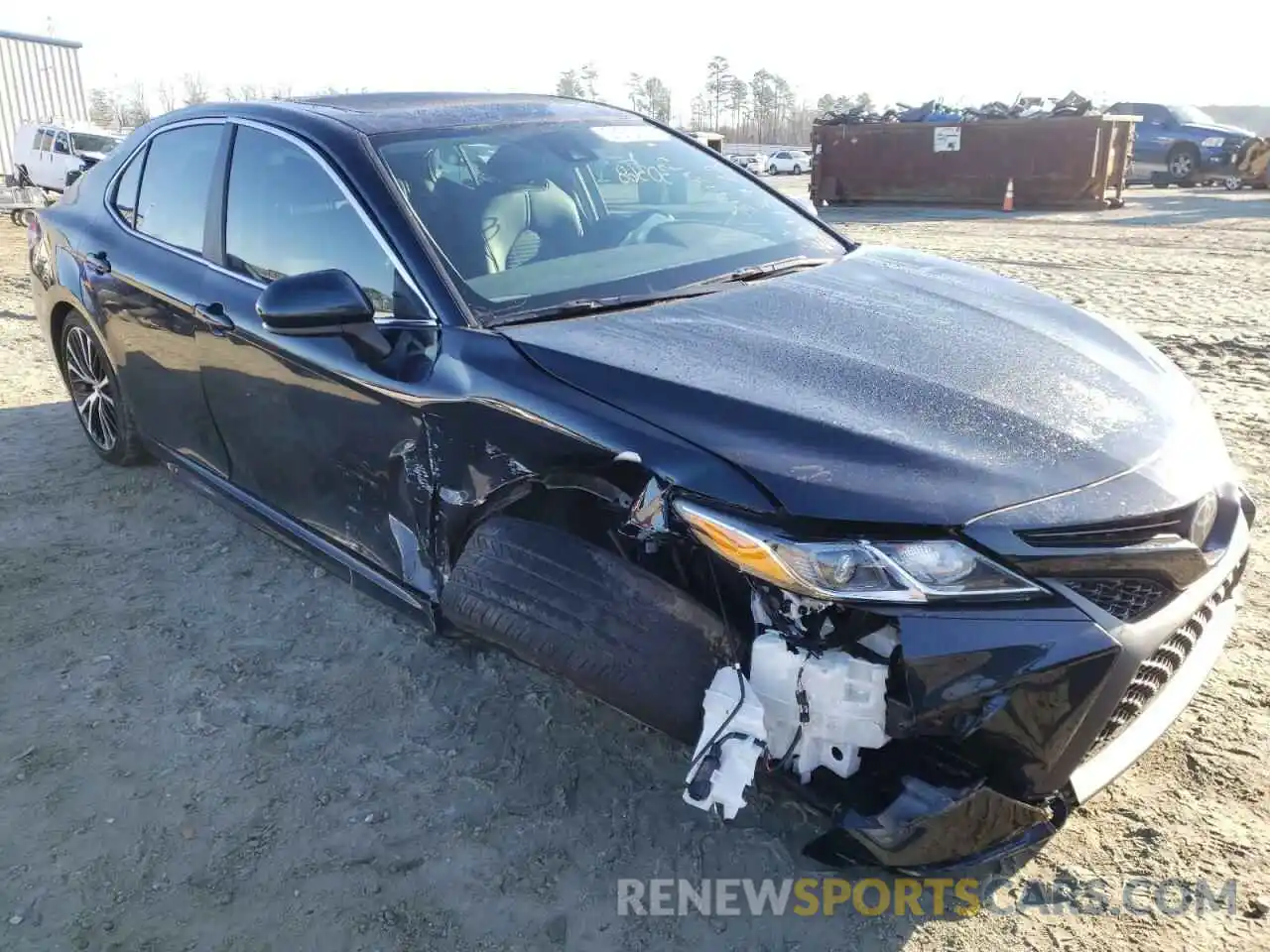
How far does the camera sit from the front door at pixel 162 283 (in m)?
3.53

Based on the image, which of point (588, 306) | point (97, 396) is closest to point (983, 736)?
point (588, 306)

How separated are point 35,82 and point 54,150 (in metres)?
13.9

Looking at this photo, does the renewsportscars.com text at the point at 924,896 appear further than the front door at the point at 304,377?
No

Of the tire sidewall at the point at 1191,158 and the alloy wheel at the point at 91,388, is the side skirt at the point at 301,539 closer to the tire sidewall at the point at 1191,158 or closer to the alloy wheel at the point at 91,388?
the alloy wheel at the point at 91,388

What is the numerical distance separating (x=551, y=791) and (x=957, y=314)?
174 cm

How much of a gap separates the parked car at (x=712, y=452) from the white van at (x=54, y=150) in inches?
802

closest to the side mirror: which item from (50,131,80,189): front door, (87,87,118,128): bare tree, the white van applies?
the white van

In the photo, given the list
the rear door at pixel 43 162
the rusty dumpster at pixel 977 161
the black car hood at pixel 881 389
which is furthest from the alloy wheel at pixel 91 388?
the rear door at pixel 43 162

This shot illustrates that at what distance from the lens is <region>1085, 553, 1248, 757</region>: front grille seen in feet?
6.41

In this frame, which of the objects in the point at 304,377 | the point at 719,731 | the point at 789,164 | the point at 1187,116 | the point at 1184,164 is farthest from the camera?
the point at 789,164

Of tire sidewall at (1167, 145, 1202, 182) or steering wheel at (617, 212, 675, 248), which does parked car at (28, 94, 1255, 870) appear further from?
tire sidewall at (1167, 145, 1202, 182)

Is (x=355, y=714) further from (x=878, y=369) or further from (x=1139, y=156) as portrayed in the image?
(x=1139, y=156)

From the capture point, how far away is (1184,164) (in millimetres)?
22531

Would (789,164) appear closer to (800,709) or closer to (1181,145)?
(1181,145)
